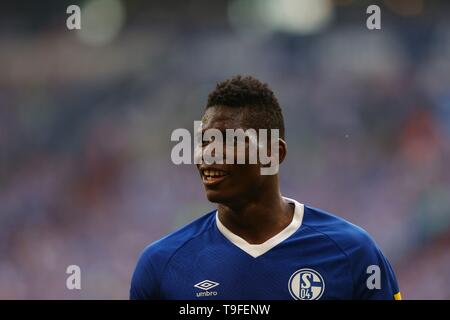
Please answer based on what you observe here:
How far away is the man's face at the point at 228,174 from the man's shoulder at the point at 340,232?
0.36 metres

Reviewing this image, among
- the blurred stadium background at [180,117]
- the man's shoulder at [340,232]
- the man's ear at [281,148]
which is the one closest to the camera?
the man's shoulder at [340,232]

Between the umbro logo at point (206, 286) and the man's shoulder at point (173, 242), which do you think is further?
the man's shoulder at point (173, 242)

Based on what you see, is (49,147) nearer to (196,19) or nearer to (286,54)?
(196,19)

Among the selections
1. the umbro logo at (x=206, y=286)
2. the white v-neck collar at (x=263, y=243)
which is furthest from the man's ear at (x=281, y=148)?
the umbro logo at (x=206, y=286)

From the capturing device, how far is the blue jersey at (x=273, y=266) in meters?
3.01

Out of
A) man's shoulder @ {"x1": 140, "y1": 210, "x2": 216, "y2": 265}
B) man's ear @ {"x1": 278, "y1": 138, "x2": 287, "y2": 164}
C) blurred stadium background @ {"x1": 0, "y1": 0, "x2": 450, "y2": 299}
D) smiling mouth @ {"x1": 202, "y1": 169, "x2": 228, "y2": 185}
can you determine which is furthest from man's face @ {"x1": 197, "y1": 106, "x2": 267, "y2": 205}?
blurred stadium background @ {"x1": 0, "y1": 0, "x2": 450, "y2": 299}

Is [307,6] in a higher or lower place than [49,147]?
higher

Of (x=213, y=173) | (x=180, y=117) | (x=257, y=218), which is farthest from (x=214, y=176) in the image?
(x=180, y=117)

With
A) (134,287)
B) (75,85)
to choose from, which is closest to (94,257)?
(75,85)

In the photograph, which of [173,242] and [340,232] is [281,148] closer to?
[340,232]

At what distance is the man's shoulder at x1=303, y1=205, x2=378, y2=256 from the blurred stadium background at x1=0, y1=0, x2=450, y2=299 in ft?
14.7

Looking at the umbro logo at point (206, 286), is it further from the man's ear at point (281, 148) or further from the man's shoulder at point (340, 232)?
the man's ear at point (281, 148)

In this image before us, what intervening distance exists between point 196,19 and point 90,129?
5.71ft

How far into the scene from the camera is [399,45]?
8.01 meters
